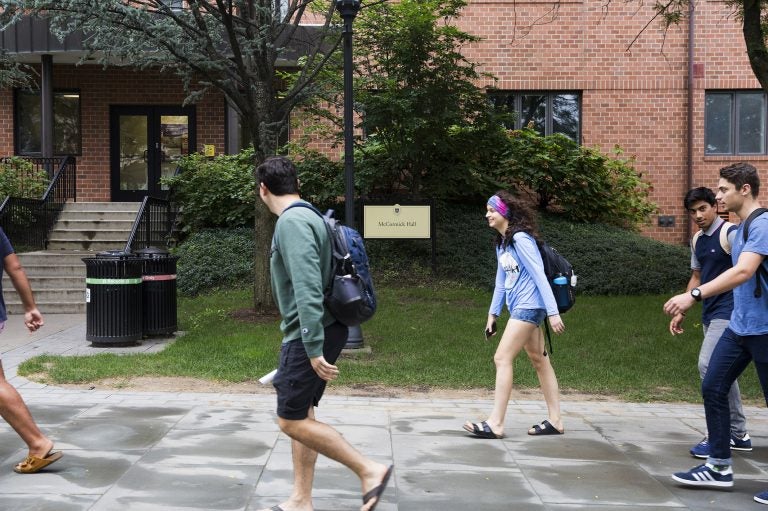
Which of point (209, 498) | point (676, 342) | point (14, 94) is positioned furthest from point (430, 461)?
point (14, 94)

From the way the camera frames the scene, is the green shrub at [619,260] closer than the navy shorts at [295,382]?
No

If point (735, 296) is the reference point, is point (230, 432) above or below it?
below

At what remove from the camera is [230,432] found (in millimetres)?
5855

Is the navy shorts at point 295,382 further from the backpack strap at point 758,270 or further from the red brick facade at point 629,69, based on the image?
the red brick facade at point 629,69

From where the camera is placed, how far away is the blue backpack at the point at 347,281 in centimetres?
386

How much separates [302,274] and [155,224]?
1264cm

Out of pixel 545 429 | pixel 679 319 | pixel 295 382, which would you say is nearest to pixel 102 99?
pixel 545 429

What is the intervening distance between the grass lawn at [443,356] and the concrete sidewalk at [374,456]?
677 millimetres

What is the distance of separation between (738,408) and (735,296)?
55.3 inches

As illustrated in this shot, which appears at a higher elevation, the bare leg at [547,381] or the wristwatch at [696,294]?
the wristwatch at [696,294]

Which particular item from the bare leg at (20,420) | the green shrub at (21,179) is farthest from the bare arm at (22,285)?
the green shrub at (21,179)

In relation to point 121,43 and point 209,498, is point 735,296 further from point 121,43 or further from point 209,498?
point 121,43

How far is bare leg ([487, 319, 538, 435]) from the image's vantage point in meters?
5.69

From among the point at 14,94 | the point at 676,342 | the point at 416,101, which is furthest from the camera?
the point at 14,94
